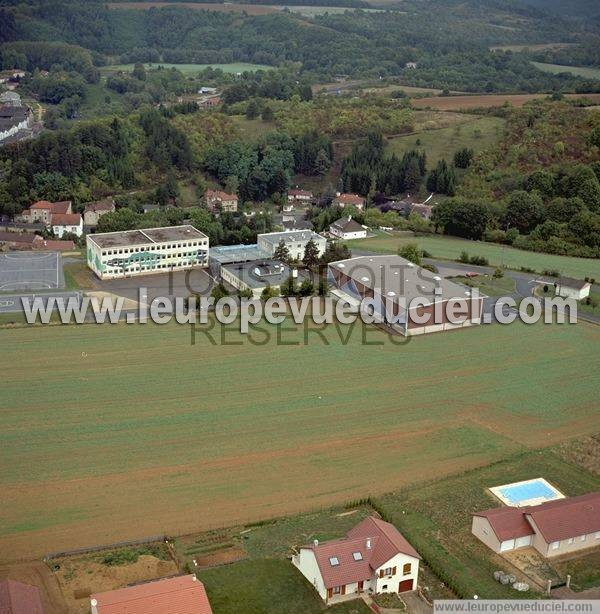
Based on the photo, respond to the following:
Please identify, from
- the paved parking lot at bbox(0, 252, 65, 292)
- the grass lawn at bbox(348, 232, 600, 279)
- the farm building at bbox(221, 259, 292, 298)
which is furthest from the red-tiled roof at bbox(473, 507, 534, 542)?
the paved parking lot at bbox(0, 252, 65, 292)

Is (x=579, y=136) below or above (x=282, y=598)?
above

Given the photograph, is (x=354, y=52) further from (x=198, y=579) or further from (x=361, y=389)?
(x=198, y=579)

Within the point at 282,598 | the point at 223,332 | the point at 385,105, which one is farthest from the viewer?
the point at 385,105

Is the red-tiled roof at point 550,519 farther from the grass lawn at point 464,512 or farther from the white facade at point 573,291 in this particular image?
the white facade at point 573,291

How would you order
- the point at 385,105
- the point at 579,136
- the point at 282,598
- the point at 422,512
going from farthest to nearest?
the point at 385,105
the point at 579,136
the point at 422,512
the point at 282,598

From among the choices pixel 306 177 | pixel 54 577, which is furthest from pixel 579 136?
pixel 54 577
